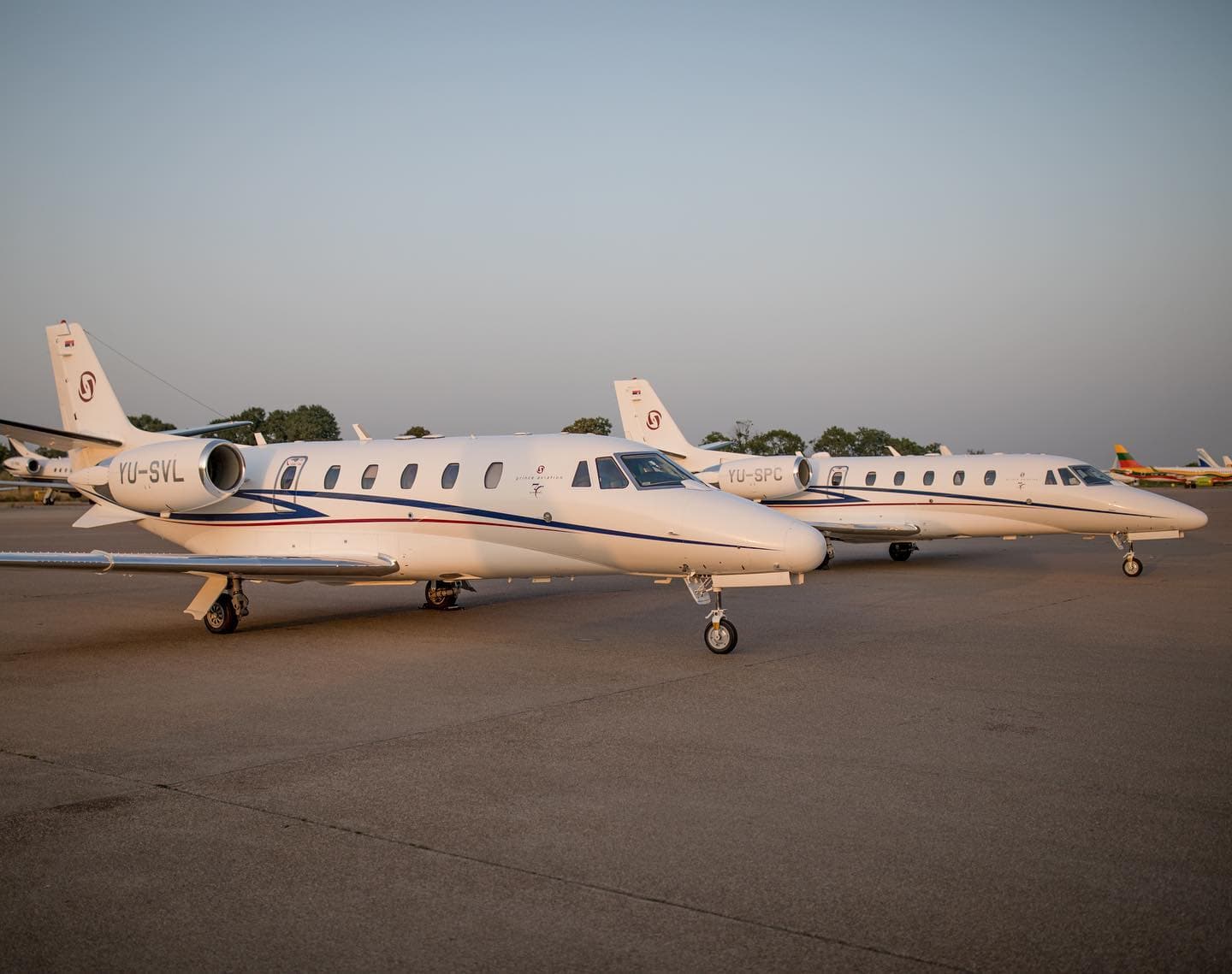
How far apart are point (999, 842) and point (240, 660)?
28.6 ft

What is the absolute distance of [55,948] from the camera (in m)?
4.16

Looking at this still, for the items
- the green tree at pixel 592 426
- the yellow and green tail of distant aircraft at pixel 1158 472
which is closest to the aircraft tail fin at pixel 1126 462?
the yellow and green tail of distant aircraft at pixel 1158 472

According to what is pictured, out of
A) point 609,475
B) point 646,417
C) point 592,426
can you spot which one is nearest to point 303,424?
point 592,426

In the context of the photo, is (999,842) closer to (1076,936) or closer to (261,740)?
(1076,936)

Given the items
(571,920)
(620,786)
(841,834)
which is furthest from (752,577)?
(571,920)

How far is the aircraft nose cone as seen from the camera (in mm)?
10516

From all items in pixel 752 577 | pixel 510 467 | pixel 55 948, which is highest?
pixel 510 467

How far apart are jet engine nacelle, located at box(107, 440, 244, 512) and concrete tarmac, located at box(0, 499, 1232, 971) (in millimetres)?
2355

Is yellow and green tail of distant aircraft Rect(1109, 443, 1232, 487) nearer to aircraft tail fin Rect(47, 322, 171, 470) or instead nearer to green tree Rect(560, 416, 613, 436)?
green tree Rect(560, 416, 613, 436)

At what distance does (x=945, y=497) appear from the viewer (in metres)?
22.9

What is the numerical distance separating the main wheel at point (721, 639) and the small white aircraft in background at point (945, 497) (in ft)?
38.8

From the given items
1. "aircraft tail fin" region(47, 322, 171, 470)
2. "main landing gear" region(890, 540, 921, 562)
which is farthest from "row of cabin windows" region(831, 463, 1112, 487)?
"aircraft tail fin" region(47, 322, 171, 470)

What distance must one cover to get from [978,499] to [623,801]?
1815 cm

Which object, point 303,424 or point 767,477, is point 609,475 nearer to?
point 767,477
